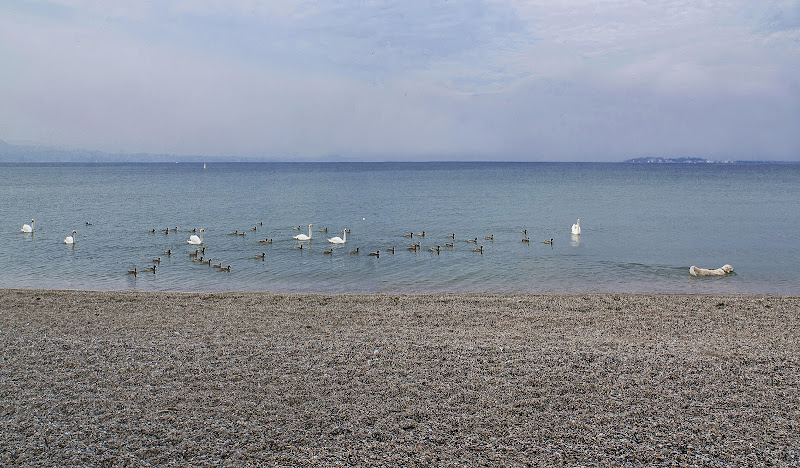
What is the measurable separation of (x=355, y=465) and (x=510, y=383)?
3593 millimetres

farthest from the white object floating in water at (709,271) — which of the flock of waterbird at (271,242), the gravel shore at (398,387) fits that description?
the flock of waterbird at (271,242)

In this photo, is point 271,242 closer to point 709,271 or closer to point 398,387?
point 709,271

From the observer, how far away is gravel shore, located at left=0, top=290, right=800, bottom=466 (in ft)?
25.4

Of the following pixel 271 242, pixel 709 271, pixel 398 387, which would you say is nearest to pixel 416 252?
pixel 271 242

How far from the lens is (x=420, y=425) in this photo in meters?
8.44

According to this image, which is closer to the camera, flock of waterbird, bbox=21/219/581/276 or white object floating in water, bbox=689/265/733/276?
white object floating in water, bbox=689/265/733/276

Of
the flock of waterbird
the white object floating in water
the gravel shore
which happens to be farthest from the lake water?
the gravel shore

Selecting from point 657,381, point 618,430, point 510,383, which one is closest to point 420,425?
point 510,383

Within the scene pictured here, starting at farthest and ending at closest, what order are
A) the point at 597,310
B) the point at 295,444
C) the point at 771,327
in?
the point at 597,310
the point at 771,327
the point at 295,444

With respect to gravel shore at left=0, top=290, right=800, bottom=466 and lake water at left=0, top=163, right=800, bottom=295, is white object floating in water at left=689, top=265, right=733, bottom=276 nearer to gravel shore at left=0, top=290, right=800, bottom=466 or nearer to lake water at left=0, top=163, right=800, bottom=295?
lake water at left=0, top=163, right=800, bottom=295

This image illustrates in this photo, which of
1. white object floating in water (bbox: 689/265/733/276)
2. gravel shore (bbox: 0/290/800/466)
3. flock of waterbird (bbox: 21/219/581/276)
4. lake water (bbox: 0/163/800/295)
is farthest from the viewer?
flock of waterbird (bbox: 21/219/581/276)

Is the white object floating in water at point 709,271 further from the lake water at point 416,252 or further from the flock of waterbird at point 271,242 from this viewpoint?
the flock of waterbird at point 271,242

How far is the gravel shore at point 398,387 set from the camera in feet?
25.4

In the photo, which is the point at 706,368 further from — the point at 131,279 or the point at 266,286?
the point at 131,279
